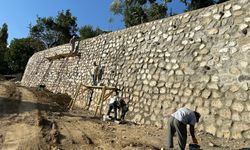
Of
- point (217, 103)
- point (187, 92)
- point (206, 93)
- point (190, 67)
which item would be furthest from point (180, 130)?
point (190, 67)

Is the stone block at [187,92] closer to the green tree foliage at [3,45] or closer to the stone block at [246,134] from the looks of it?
the stone block at [246,134]

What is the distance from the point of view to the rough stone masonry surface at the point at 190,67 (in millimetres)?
7488

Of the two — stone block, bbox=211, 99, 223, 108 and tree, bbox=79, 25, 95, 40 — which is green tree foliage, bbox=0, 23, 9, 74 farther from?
stone block, bbox=211, 99, 223, 108

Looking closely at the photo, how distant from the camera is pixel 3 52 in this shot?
1661 inches

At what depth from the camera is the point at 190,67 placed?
8906 millimetres

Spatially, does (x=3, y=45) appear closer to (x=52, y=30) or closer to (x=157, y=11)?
(x=52, y=30)

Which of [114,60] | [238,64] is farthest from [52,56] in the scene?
[238,64]

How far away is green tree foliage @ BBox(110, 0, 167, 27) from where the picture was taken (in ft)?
88.0

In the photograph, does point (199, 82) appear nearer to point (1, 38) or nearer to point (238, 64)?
point (238, 64)

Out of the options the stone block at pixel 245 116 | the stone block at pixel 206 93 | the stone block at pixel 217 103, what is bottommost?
the stone block at pixel 245 116

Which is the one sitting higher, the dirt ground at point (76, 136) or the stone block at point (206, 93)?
the stone block at point (206, 93)

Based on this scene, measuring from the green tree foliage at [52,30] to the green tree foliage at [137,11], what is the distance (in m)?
12.1

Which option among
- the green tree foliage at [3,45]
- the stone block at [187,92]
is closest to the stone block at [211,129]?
the stone block at [187,92]

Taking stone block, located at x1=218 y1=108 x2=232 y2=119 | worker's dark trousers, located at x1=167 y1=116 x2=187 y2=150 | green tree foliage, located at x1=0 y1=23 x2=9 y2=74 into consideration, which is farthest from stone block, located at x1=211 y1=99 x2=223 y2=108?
green tree foliage, located at x1=0 y1=23 x2=9 y2=74
